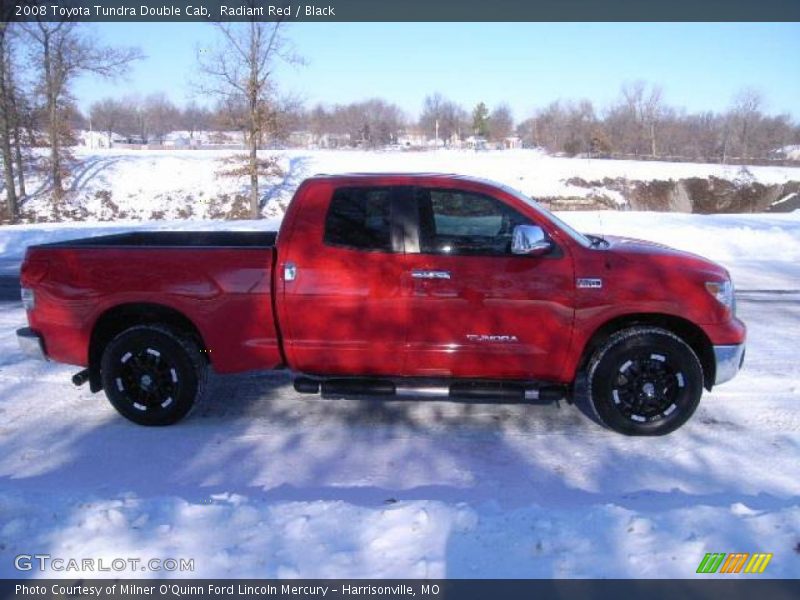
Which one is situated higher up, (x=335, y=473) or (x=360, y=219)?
(x=360, y=219)

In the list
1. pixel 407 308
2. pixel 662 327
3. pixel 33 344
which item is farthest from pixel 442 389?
pixel 33 344

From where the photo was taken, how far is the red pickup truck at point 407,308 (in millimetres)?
4723

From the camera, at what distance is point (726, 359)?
15.6 feet

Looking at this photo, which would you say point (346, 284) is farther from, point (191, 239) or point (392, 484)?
point (191, 239)

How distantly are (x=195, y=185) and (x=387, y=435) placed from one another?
28367mm

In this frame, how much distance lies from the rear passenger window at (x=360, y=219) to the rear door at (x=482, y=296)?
0.72 ft

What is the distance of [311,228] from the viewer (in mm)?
4969

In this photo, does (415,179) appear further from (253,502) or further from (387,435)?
(253,502)

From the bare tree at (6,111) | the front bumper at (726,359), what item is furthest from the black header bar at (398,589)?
the bare tree at (6,111)

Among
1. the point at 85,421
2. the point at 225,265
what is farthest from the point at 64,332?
the point at 225,265

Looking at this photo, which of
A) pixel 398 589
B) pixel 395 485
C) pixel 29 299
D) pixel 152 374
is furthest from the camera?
pixel 29 299

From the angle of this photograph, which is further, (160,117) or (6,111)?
(160,117)

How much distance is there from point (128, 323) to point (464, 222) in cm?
280

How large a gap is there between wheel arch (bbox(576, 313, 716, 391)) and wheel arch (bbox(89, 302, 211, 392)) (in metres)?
2.96
